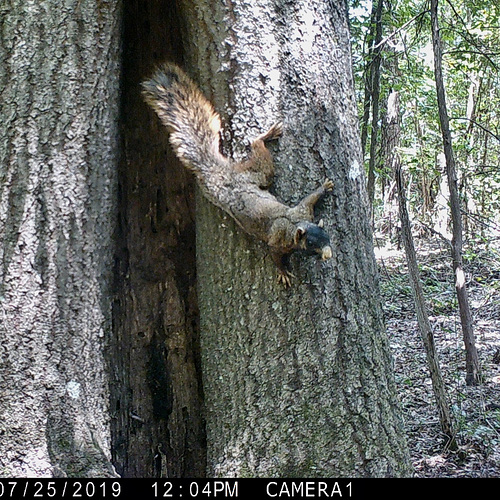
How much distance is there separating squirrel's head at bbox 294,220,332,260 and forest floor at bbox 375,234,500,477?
2.54 m

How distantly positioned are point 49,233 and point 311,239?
114 cm

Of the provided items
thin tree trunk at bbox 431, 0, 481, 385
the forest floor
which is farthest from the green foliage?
thin tree trunk at bbox 431, 0, 481, 385

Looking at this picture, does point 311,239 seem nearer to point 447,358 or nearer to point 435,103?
point 447,358

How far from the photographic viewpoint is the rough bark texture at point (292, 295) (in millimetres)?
2551

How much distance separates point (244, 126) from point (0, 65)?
109 centimetres

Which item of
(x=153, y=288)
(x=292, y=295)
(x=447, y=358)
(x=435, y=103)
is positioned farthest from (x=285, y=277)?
(x=435, y=103)

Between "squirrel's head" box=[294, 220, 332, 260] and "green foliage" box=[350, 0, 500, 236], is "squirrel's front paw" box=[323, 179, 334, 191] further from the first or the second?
"green foliage" box=[350, 0, 500, 236]

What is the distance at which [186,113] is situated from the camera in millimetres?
2738

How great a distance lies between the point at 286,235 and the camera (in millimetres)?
2625

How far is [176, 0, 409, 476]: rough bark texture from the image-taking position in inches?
100

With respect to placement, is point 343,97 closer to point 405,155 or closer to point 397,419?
point 397,419

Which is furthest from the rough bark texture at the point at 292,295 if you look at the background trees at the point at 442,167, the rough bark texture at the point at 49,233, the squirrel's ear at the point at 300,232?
the background trees at the point at 442,167

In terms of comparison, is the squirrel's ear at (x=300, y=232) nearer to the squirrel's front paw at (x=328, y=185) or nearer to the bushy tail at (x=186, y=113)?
the squirrel's front paw at (x=328, y=185)
